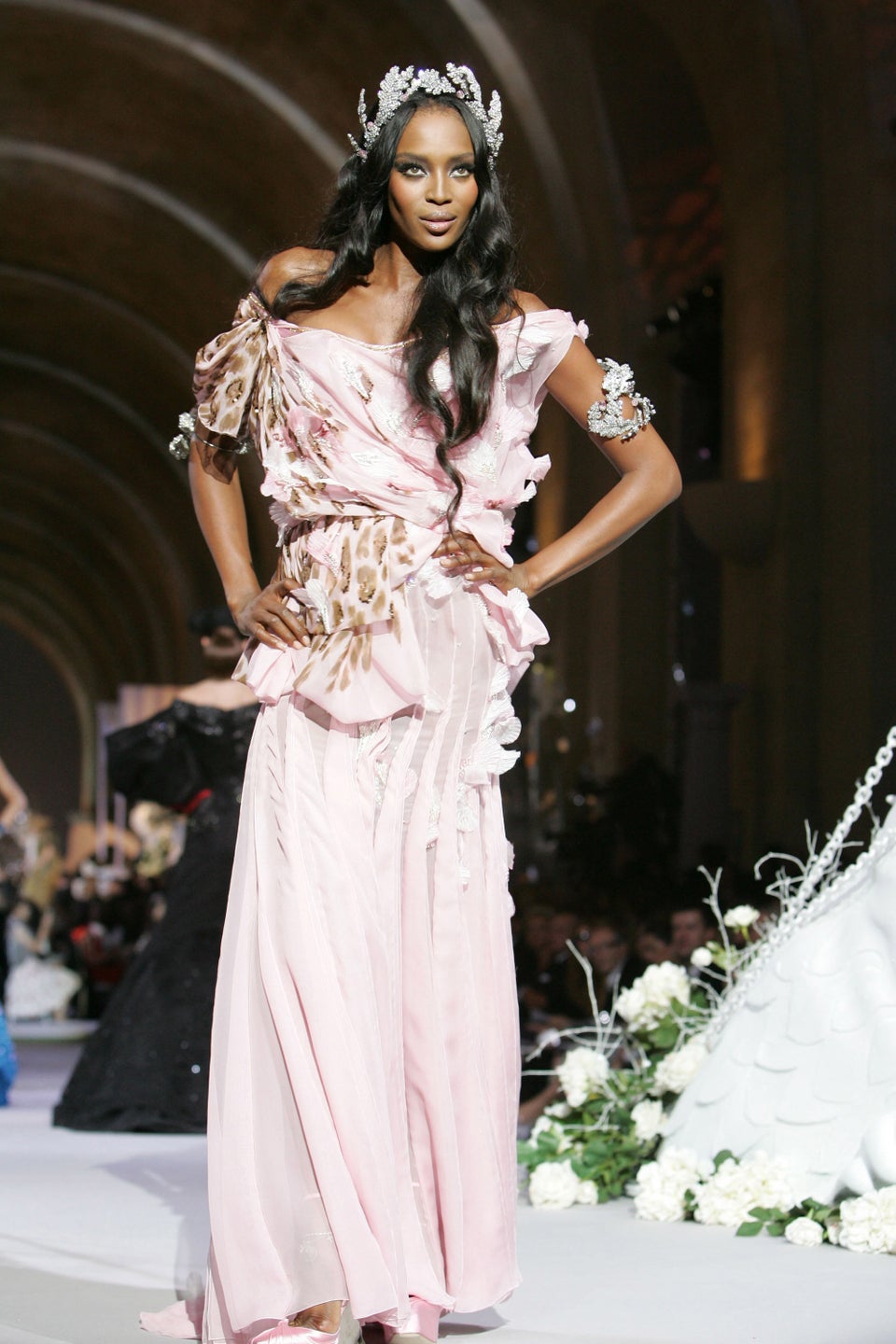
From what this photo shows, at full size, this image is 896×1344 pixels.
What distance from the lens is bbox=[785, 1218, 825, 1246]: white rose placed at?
359cm

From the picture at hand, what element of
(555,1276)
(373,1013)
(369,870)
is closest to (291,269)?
(369,870)

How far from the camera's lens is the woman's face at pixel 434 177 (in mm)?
2744

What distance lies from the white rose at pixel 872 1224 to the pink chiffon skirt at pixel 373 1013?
100cm

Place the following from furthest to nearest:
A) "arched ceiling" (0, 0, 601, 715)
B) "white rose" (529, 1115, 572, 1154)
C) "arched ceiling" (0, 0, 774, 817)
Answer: "arched ceiling" (0, 0, 601, 715), "arched ceiling" (0, 0, 774, 817), "white rose" (529, 1115, 572, 1154)

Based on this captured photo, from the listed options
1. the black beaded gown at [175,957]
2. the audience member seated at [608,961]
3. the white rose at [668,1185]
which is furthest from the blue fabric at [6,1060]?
the white rose at [668,1185]

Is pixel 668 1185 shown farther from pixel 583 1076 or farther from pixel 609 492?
pixel 609 492

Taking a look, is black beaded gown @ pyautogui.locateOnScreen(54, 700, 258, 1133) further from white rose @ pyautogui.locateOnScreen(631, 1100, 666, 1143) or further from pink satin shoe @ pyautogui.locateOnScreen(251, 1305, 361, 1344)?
pink satin shoe @ pyautogui.locateOnScreen(251, 1305, 361, 1344)

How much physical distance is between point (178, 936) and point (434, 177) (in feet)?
13.6

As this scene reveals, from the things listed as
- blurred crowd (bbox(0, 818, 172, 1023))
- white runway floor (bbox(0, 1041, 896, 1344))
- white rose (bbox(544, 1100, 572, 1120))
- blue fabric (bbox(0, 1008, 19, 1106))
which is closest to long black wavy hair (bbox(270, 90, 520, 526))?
white runway floor (bbox(0, 1041, 896, 1344))

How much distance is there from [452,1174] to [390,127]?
1.53 m

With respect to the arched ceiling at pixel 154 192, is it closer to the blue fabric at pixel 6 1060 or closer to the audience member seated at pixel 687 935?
the audience member seated at pixel 687 935

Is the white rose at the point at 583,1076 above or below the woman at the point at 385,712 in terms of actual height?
below

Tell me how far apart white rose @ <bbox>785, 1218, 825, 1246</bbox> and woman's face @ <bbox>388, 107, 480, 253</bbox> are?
6.62 ft

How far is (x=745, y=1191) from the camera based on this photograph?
375cm
